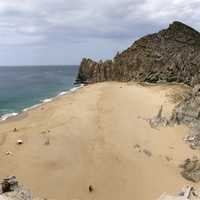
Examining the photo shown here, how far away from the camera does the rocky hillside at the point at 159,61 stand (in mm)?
57250

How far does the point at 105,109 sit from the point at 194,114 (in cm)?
981

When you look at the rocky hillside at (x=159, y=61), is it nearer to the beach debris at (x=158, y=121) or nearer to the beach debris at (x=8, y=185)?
the beach debris at (x=158, y=121)

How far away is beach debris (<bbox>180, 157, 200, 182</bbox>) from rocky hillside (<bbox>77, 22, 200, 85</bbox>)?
2902 centimetres

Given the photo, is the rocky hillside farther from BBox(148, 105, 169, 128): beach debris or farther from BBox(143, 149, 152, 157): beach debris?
BBox(143, 149, 152, 157): beach debris

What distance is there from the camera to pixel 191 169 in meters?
21.4

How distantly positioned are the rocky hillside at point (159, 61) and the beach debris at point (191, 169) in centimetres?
2902

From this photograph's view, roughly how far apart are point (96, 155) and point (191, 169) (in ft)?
17.9

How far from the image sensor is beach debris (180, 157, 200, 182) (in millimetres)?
20737

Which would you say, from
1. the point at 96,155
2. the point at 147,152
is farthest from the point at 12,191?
the point at 147,152

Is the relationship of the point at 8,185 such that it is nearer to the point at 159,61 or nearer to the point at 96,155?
the point at 96,155

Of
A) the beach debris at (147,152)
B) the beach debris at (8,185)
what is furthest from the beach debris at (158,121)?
the beach debris at (8,185)

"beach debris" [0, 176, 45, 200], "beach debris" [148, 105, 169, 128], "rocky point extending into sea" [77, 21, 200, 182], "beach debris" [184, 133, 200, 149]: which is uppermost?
"rocky point extending into sea" [77, 21, 200, 182]

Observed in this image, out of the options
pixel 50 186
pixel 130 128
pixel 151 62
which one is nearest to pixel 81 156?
pixel 50 186

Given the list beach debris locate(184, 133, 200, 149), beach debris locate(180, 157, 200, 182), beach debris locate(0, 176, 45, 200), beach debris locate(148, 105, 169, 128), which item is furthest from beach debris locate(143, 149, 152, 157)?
beach debris locate(0, 176, 45, 200)
